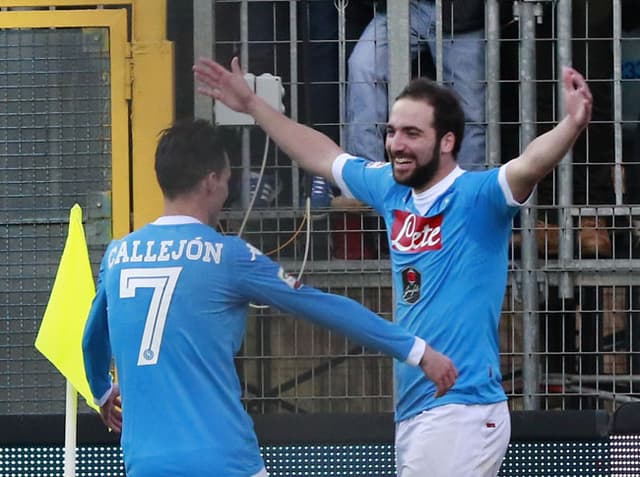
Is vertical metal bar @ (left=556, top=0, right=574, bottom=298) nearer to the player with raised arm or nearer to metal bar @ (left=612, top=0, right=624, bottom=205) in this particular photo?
metal bar @ (left=612, top=0, right=624, bottom=205)

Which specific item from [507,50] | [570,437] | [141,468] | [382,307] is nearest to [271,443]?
[382,307]

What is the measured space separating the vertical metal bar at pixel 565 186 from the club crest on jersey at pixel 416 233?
7.70 feet

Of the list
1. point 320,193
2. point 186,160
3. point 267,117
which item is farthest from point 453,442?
point 320,193

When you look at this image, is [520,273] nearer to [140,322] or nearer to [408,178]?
[408,178]

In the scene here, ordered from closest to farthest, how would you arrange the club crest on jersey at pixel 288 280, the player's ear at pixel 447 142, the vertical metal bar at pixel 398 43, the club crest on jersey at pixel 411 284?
the club crest on jersey at pixel 288 280 → the club crest on jersey at pixel 411 284 → the player's ear at pixel 447 142 → the vertical metal bar at pixel 398 43

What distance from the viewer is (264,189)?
781 centimetres

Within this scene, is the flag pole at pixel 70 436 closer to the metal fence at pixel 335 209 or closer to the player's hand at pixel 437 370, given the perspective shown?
the metal fence at pixel 335 209

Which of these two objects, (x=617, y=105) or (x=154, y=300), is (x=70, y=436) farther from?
(x=617, y=105)

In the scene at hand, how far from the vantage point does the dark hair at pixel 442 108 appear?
5578 mm

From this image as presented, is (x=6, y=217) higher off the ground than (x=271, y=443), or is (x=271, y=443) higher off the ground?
(x=6, y=217)

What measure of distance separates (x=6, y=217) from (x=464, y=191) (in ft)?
10.4

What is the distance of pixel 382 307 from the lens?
7820 mm

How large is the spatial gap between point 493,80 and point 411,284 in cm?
251

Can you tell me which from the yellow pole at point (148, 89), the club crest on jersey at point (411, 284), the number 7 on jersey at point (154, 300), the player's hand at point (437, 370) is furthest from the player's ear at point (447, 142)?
the yellow pole at point (148, 89)
